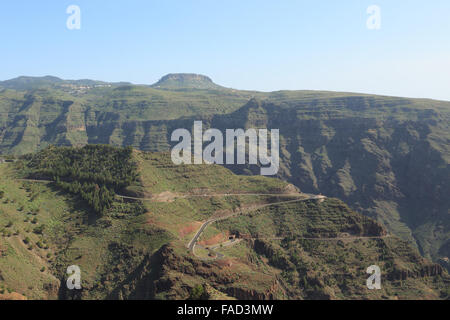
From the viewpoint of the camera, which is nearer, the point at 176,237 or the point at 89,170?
the point at 176,237

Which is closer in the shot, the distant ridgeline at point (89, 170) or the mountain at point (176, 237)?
the mountain at point (176, 237)

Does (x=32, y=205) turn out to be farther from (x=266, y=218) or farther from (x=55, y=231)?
(x=266, y=218)

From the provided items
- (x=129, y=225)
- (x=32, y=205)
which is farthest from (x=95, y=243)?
(x=32, y=205)

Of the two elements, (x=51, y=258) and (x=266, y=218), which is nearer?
(x=51, y=258)

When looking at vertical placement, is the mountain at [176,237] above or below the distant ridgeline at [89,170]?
below

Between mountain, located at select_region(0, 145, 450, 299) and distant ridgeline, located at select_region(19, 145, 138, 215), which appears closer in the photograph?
mountain, located at select_region(0, 145, 450, 299)
